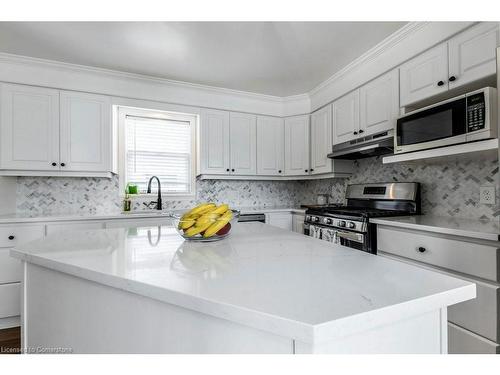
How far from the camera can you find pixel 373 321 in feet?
1.55

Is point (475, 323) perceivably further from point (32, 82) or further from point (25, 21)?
point (32, 82)

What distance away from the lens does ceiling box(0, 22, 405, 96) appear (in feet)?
6.80

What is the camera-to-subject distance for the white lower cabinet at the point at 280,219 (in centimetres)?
334

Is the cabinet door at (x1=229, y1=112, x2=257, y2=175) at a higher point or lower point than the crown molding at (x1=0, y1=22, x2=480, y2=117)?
lower

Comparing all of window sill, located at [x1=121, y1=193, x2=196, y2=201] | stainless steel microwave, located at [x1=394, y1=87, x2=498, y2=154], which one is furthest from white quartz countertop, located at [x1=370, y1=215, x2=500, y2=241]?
window sill, located at [x1=121, y1=193, x2=196, y2=201]

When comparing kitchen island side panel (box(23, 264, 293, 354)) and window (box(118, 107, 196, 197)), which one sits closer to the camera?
kitchen island side panel (box(23, 264, 293, 354))

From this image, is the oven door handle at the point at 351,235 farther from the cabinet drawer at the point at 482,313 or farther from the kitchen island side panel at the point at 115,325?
the kitchen island side panel at the point at 115,325

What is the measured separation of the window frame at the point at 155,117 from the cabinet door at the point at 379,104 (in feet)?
6.47

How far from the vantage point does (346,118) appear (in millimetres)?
2846

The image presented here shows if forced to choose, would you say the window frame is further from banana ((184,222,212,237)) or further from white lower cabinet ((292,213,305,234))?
banana ((184,222,212,237))

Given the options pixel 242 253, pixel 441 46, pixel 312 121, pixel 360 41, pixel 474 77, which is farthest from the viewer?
pixel 312 121

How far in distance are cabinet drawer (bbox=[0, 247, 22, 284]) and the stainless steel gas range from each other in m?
2.72
